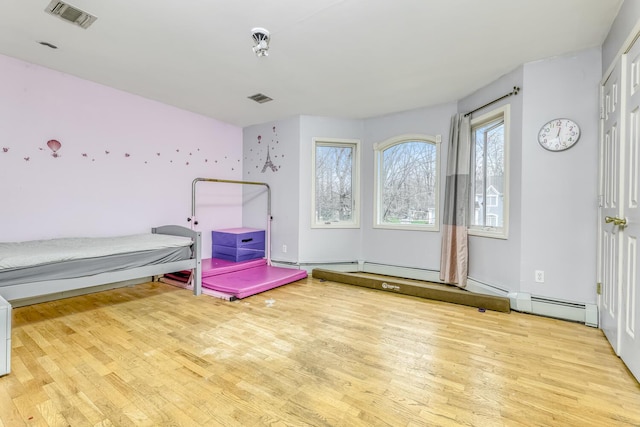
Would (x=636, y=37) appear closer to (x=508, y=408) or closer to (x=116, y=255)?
(x=508, y=408)

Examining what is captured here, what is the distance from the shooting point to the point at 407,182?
13.5ft

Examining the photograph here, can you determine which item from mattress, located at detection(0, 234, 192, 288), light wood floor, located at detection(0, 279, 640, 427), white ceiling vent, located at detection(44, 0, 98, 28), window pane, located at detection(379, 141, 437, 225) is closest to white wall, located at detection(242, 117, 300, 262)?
window pane, located at detection(379, 141, 437, 225)

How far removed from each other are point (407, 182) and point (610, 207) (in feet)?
7.35

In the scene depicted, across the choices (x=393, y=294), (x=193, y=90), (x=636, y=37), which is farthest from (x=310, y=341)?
(x=193, y=90)

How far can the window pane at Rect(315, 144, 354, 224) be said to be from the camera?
438 centimetres

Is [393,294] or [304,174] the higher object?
[304,174]

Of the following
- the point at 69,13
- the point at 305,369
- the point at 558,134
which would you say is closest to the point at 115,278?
the point at 305,369

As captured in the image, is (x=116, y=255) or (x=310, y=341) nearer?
(x=310, y=341)

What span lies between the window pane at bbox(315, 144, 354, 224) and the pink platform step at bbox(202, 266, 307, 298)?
997 mm

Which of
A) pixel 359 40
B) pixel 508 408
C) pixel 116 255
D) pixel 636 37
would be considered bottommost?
pixel 508 408

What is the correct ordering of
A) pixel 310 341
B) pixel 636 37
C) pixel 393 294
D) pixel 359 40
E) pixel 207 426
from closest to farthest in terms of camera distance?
1. pixel 207 426
2. pixel 636 37
3. pixel 310 341
4. pixel 359 40
5. pixel 393 294

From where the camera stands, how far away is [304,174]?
4.23 metres

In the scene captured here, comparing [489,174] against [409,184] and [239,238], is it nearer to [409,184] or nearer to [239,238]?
[409,184]

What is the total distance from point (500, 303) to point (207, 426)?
104 inches
